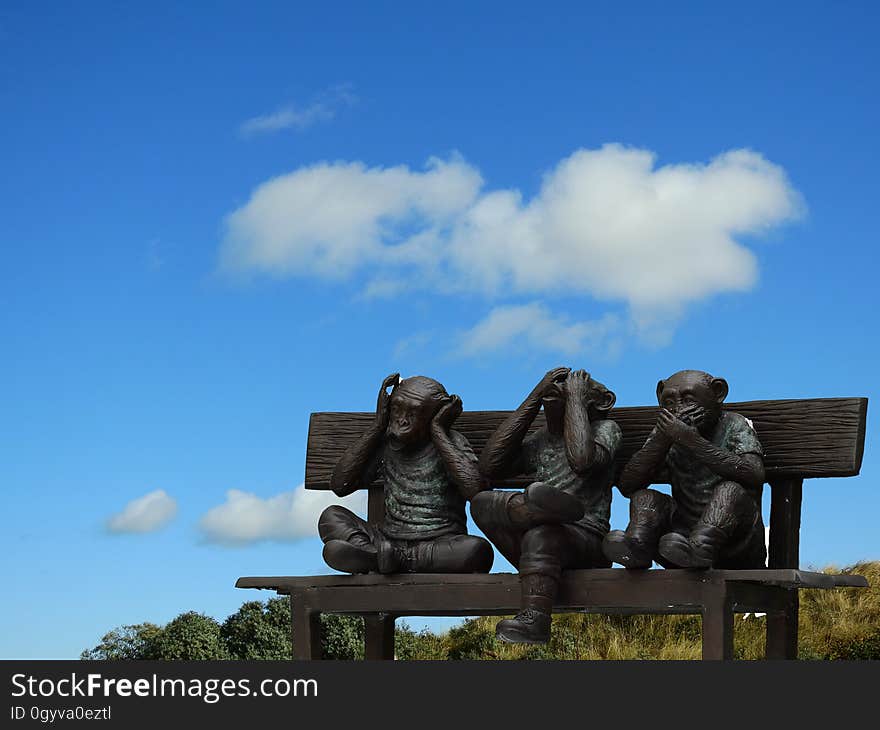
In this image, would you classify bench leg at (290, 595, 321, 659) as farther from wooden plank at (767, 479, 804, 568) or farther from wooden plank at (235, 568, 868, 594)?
wooden plank at (767, 479, 804, 568)

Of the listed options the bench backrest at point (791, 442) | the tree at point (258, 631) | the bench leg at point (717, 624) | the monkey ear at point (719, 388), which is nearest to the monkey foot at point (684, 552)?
the bench leg at point (717, 624)

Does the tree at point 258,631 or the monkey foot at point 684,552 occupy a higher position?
the monkey foot at point 684,552

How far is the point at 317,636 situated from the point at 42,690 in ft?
5.69

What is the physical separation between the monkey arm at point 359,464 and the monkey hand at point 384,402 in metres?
0.03

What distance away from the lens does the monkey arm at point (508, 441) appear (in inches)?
279

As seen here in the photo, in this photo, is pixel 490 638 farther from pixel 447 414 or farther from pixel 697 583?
pixel 697 583

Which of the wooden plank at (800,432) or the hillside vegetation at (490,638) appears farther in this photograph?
the hillside vegetation at (490,638)

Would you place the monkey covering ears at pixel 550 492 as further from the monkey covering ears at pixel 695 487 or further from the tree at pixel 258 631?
the tree at pixel 258 631

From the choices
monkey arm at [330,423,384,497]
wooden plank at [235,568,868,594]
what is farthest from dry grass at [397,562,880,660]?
wooden plank at [235,568,868,594]

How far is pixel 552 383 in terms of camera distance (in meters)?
7.02

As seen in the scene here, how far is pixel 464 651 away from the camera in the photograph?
1177 cm

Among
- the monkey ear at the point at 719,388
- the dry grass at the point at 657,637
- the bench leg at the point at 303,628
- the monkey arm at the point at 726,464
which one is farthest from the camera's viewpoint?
the dry grass at the point at 657,637

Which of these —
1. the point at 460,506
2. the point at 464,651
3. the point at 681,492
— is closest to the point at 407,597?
the point at 460,506

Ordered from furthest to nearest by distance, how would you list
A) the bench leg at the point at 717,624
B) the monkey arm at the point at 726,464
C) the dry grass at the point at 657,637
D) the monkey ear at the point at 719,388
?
the dry grass at the point at 657,637 → the monkey ear at the point at 719,388 → the monkey arm at the point at 726,464 → the bench leg at the point at 717,624
